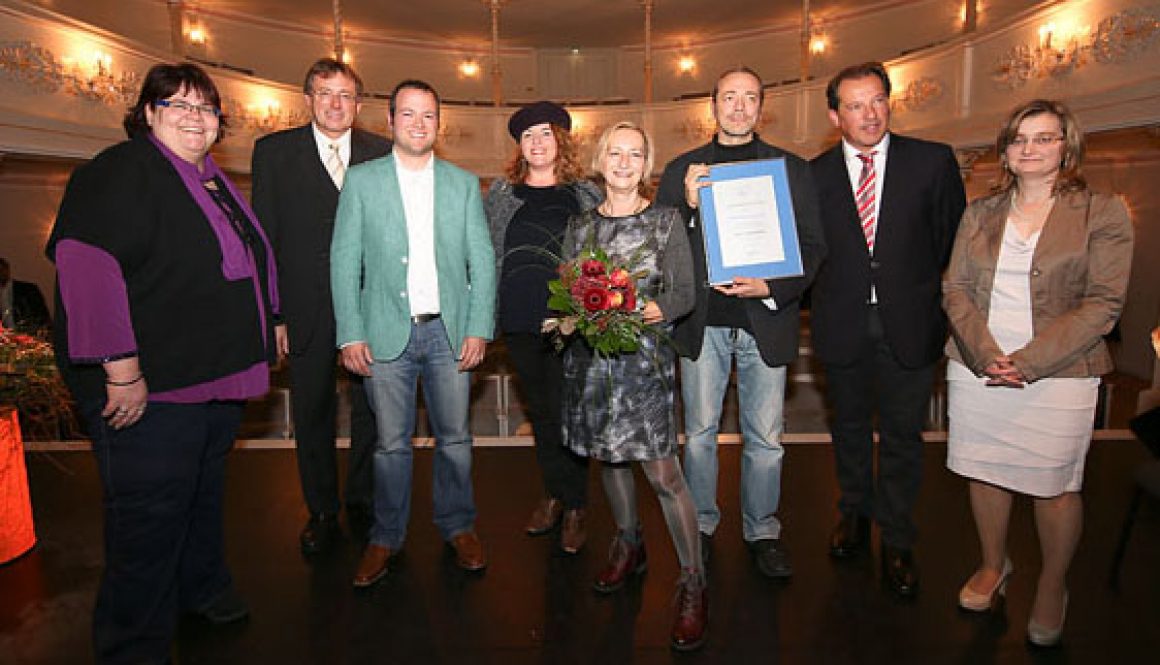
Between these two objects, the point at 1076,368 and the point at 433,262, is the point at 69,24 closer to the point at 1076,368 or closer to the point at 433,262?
the point at 433,262

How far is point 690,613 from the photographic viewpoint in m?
2.27

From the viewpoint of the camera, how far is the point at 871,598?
2.56 m

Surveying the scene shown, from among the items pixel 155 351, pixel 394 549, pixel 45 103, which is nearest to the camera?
pixel 155 351

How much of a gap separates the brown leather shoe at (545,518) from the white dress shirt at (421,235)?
108 centimetres

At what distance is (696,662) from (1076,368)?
150 cm

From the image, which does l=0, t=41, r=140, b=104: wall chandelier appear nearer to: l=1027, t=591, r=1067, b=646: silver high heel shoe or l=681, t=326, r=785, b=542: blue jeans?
l=681, t=326, r=785, b=542: blue jeans

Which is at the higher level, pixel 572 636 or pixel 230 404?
pixel 230 404

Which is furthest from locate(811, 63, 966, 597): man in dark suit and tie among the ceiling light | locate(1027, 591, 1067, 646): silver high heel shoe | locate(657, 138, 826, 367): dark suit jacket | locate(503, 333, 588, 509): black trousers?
the ceiling light

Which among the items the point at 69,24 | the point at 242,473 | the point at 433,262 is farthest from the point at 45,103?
the point at 433,262

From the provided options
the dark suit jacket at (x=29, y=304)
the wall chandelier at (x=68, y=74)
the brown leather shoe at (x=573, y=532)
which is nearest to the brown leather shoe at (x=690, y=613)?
the brown leather shoe at (x=573, y=532)

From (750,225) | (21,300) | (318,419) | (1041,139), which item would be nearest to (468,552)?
(318,419)

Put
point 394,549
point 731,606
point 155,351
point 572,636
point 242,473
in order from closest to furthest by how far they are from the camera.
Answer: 1. point 155,351
2. point 572,636
3. point 731,606
4. point 394,549
5. point 242,473

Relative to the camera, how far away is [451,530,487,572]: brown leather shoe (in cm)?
279

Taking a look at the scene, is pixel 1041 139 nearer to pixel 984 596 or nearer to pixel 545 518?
pixel 984 596
